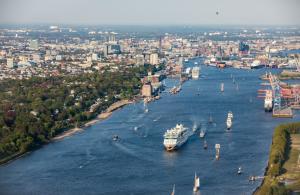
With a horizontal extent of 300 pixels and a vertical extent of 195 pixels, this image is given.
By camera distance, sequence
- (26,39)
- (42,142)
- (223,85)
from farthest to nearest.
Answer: (26,39) < (223,85) < (42,142)

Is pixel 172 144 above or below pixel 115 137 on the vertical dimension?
above

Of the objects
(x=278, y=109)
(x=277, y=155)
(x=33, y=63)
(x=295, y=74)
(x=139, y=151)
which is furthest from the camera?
(x=33, y=63)

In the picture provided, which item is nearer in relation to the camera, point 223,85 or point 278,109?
point 278,109

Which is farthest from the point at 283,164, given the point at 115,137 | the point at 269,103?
the point at 269,103

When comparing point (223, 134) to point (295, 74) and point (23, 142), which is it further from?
point (295, 74)

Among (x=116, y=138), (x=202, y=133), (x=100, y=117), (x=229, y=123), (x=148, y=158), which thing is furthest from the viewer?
(x=100, y=117)

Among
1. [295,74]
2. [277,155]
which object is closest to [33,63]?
[295,74]

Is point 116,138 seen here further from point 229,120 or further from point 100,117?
point 100,117
